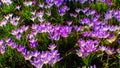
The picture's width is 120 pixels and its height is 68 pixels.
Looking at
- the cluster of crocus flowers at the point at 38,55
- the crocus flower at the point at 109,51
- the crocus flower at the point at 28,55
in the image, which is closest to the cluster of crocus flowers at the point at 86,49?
the crocus flower at the point at 109,51

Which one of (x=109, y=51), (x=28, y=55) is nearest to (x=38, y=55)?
(x=28, y=55)

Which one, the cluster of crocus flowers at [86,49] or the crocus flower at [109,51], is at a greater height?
the cluster of crocus flowers at [86,49]

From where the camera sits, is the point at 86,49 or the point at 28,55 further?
the point at 28,55

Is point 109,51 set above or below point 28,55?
below

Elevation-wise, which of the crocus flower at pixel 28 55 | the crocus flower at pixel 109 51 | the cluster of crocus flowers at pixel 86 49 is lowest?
the crocus flower at pixel 109 51

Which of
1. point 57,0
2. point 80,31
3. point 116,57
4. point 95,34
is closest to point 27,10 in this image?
point 57,0

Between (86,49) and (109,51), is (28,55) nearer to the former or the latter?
(86,49)

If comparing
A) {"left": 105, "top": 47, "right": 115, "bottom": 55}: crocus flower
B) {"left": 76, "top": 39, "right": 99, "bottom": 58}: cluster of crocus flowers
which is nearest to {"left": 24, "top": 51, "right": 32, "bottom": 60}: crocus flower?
{"left": 76, "top": 39, "right": 99, "bottom": 58}: cluster of crocus flowers

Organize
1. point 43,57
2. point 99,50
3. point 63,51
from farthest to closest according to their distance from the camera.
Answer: point 63,51
point 99,50
point 43,57

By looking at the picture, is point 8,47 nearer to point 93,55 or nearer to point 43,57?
point 43,57

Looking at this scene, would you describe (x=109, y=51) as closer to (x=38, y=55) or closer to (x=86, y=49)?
(x=86, y=49)

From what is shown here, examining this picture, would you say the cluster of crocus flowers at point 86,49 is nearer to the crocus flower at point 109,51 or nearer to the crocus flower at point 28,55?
the crocus flower at point 109,51
